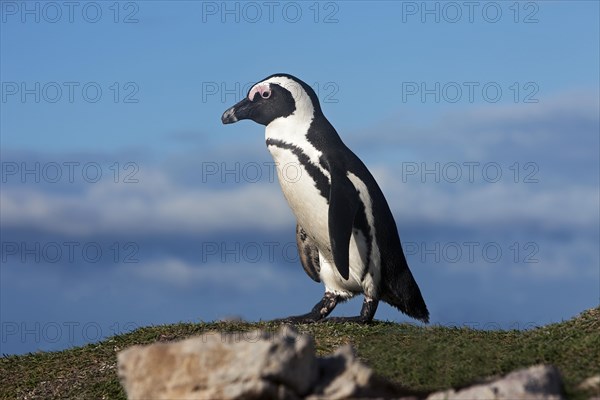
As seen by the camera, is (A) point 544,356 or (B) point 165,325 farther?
(B) point 165,325

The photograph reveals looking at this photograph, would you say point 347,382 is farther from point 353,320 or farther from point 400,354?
point 353,320

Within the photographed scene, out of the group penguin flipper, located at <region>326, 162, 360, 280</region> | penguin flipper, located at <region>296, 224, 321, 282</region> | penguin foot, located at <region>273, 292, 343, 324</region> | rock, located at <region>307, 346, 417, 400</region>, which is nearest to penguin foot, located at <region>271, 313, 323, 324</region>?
penguin foot, located at <region>273, 292, 343, 324</region>

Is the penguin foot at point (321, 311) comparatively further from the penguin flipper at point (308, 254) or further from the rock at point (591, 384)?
the rock at point (591, 384)

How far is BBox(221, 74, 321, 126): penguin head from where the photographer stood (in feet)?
37.5

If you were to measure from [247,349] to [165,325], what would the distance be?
6.42 meters

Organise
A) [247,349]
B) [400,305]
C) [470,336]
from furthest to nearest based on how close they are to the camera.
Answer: [400,305], [470,336], [247,349]

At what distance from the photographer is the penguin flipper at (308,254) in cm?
1178

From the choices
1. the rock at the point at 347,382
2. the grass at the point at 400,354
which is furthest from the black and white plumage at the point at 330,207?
the rock at the point at 347,382

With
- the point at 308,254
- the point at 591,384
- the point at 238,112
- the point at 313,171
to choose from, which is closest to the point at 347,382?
the point at 591,384

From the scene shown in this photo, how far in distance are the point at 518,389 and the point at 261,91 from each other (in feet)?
21.2

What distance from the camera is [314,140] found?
11.2 m

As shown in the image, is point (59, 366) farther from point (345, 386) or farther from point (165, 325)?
point (345, 386)

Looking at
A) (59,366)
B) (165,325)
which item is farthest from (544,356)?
(59,366)

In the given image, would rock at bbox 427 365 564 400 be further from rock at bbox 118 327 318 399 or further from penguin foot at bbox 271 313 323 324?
penguin foot at bbox 271 313 323 324
